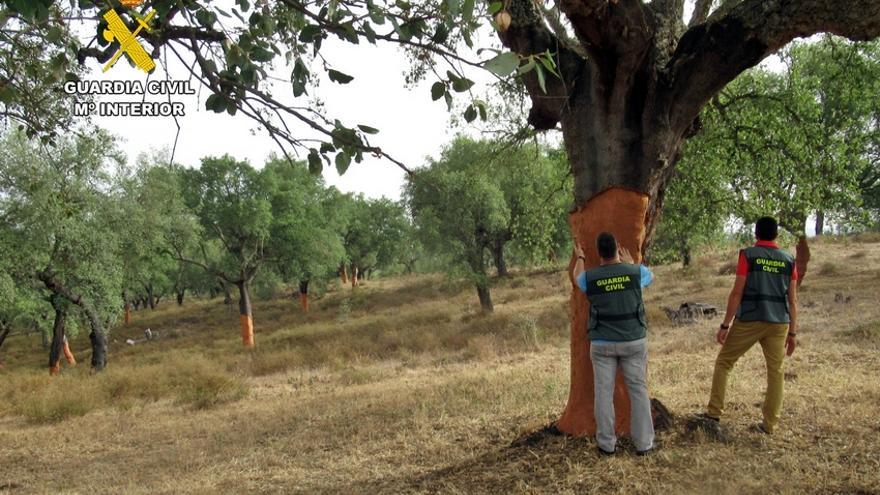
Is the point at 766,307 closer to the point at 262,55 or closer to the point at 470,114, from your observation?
the point at 470,114

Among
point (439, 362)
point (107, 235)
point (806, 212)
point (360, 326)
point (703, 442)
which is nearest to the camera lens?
point (703, 442)

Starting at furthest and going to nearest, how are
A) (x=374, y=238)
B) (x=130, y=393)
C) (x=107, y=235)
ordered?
1. (x=374, y=238)
2. (x=107, y=235)
3. (x=130, y=393)

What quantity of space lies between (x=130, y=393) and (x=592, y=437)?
10832mm

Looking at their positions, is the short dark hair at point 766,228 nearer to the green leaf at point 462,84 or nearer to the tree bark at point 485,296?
the green leaf at point 462,84

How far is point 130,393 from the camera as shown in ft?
39.0

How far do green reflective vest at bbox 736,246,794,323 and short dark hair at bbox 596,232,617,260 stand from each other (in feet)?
4.21

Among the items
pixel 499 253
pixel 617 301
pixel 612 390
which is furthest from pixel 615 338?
pixel 499 253

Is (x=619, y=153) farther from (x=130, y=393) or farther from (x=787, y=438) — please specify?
(x=130, y=393)

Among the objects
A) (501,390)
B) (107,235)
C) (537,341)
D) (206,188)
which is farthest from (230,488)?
(206,188)

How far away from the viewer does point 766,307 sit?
466 centimetres

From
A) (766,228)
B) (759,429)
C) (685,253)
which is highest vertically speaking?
(766,228)

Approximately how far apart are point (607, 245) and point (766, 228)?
1564 mm

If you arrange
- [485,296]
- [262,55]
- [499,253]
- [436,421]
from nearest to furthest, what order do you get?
[262,55] → [436,421] → [485,296] → [499,253]

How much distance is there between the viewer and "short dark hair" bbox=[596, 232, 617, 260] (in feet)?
14.2
